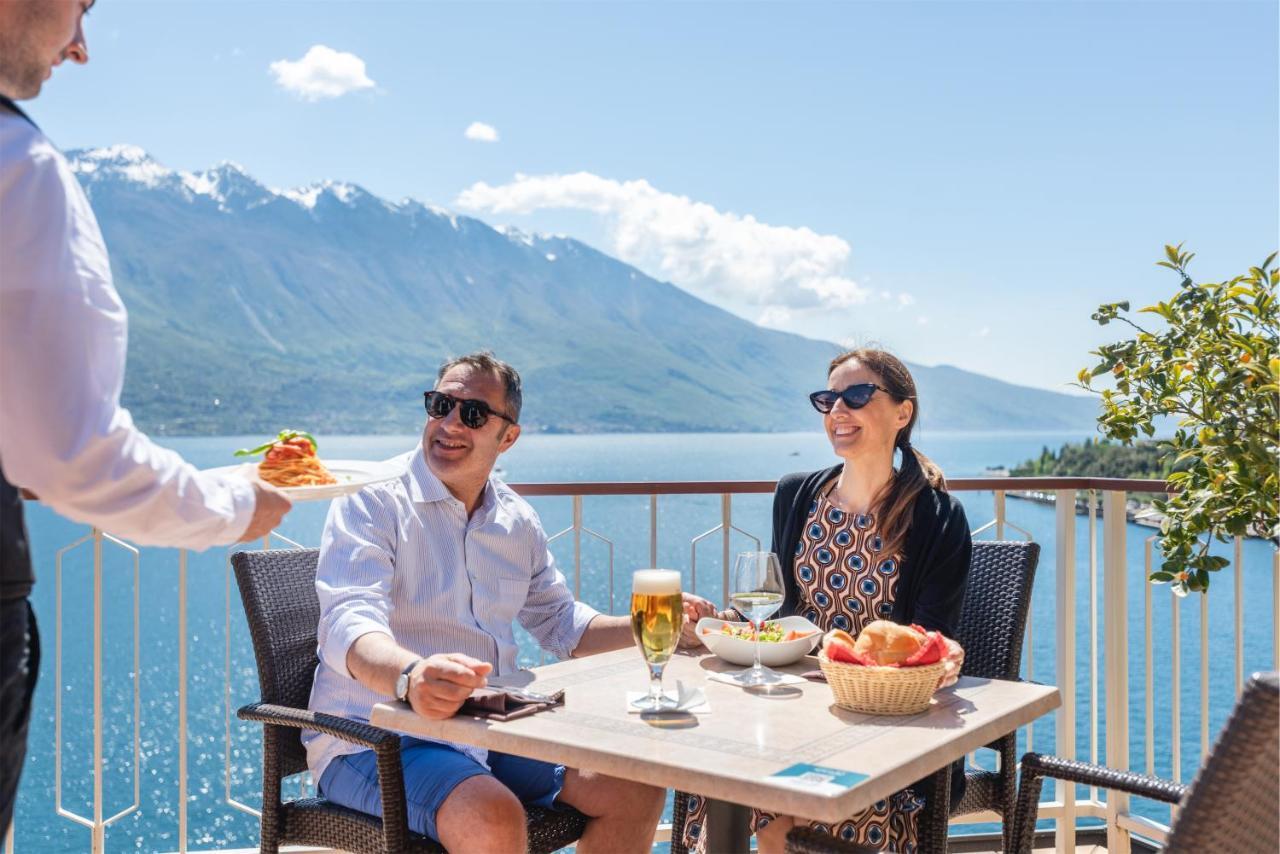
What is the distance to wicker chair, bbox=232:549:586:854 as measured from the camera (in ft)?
6.28

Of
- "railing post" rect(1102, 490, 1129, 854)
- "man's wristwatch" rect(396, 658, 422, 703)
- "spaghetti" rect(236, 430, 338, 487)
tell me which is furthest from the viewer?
"railing post" rect(1102, 490, 1129, 854)

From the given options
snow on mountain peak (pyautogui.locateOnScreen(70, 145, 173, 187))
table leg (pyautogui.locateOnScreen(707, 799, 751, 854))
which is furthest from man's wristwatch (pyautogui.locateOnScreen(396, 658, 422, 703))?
snow on mountain peak (pyautogui.locateOnScreen(70, 145, 173, 187))

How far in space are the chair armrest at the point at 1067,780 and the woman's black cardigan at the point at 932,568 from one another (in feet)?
1.60

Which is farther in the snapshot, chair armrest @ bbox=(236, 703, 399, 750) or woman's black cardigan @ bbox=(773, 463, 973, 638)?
woman's black cardigan @ bbox=(773, 463, 973, 638)

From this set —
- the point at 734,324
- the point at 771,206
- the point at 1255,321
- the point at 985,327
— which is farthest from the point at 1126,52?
the point at 1255,321

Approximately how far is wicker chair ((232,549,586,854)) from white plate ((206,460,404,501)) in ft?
0.69

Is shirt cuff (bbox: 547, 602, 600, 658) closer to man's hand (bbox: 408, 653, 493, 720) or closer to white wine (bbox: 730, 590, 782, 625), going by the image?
white wine (bbox: 730, 590, 782, 625)

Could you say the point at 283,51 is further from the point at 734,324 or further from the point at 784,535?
the point at 784,535

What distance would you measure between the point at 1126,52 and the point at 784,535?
6686 centimetres

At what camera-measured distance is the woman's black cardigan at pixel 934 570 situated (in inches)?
90.4

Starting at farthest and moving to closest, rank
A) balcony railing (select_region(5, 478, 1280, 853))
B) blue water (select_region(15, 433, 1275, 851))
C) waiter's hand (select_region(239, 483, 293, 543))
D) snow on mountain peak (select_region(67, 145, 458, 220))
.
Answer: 1. snow on mountain peak (select_region(67, 145, 458, 220))
2. blue water (select_region(15, 433, 1275, 851))
3. balcony railing (select_region(5, 478, 1280, 853))
4. waiter's hand (select_region(239, 483, 293, 543))

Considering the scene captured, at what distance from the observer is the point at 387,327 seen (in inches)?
3701

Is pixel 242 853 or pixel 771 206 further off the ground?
pixel 771 206

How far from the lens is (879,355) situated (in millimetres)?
2682
